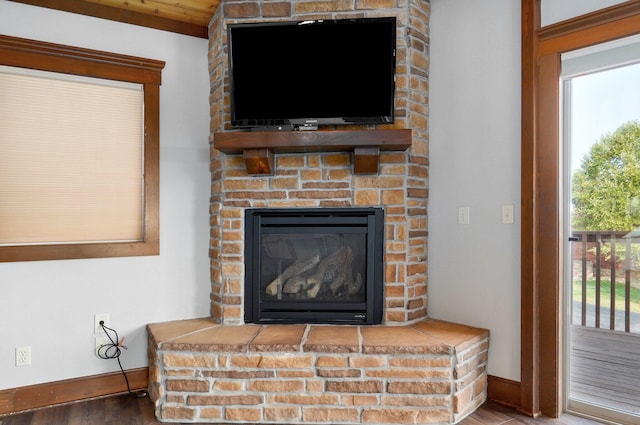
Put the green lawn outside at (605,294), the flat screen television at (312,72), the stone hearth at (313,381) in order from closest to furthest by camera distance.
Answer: the green lawn outside at (605,294) < the stone hearth at (313,381) < the flat screen television at (312,72)

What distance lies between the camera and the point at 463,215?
2.69 m

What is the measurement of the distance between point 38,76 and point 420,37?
2337 mm

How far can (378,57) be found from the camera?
8.34ft

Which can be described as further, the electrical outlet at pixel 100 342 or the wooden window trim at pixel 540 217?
the electrical outlet at pixel 100 342

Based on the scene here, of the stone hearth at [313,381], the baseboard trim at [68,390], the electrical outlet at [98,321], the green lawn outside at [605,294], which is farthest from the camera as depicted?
the electrical outlet at [98,321]

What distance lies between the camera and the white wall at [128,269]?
247cm

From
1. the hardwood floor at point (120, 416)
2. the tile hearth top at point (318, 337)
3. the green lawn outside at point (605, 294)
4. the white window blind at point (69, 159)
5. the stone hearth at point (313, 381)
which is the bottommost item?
the hardwood floor at point (120, 416)

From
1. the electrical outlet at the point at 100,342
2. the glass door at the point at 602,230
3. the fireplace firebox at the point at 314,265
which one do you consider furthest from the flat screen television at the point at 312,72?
the electrical outlet at the point at 100,342

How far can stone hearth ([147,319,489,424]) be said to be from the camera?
224 centimetres

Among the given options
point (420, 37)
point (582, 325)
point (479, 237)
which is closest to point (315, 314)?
point (479, 237)

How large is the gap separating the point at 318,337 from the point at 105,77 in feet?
6.75

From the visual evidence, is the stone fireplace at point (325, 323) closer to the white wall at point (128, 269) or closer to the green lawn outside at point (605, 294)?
the white wall at point (128, 269)

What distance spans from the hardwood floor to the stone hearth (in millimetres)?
120

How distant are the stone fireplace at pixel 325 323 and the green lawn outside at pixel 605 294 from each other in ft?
1.93
